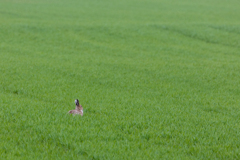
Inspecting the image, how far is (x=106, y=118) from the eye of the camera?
21.2 feet

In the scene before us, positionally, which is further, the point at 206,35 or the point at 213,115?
the point at 206,35

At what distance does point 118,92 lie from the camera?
28.6 feet

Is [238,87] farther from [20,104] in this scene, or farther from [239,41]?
[239,41]

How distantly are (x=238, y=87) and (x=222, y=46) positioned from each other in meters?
8.59

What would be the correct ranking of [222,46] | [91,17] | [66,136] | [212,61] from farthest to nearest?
1. [91,17]
2. [222,46]
3. [212,61]
4. [66,136]

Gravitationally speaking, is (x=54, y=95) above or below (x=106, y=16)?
below

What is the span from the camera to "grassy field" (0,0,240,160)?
17.5 ft

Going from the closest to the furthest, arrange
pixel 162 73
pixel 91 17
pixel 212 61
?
pixel 162 73, pixel 212 61, pixel 91 17

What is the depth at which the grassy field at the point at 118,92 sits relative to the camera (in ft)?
17.5

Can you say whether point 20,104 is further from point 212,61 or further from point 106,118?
point 212,61

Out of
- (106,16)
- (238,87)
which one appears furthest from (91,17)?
(238,87)

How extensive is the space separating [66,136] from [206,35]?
16146 mm

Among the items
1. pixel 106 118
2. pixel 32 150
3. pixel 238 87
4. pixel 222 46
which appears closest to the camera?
pixel 32 150

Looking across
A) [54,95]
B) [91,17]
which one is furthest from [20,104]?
[91,17]
